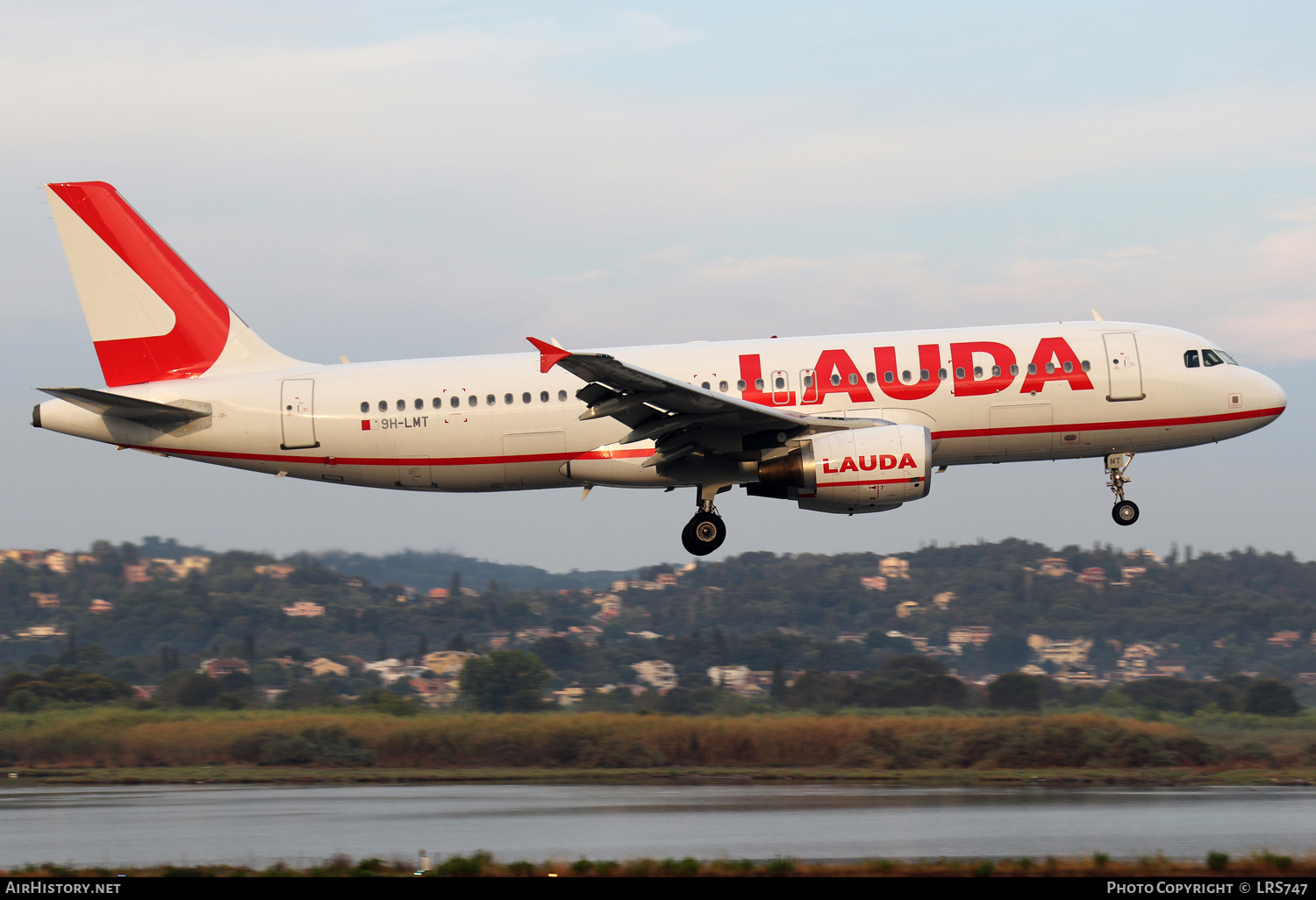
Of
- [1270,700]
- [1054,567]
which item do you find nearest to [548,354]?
[1270,700]

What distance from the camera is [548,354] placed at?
893 inches

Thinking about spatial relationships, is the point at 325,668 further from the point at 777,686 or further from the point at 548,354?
the point at 548,354

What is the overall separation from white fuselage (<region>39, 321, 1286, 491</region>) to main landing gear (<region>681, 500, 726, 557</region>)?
224 centimetres

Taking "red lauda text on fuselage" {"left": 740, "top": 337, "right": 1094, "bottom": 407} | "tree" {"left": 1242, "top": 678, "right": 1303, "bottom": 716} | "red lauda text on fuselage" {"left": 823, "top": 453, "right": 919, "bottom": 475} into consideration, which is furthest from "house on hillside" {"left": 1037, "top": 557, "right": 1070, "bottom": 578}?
"red lauda text on fuselage" {"left": 823, "top": 453, "right": 919, "bottom": 475}

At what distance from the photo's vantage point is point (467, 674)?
35.7 metres

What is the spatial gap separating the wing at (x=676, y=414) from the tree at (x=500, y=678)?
11.2 metres

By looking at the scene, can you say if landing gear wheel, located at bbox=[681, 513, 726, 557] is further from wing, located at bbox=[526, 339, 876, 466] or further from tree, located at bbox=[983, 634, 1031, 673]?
tree, located at bbox=[983, 634, 1031, 673]

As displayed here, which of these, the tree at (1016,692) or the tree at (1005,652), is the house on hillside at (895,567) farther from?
the tree at (1016,692)

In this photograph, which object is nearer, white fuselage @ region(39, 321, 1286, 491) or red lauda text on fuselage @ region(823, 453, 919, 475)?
red lauda text on fuselage @ region(823, 453, 919, 475)

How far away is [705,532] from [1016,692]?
13.9 m

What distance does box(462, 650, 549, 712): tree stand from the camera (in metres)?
34.8
